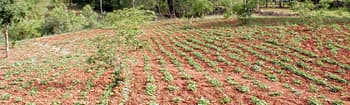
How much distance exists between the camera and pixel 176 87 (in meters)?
15.3

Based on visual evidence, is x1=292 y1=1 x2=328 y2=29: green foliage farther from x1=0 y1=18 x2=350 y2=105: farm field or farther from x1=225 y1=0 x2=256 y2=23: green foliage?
x1=225 y1=0 x2=256 y2=23: green foliage

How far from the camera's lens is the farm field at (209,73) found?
46.2 feet

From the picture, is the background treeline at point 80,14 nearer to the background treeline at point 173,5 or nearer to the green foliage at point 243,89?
the background treeline at point 173,5

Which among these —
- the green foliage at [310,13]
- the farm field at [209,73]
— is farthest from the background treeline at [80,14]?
the farm field at [209,73]

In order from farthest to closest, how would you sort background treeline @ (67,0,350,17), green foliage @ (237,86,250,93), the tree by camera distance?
background treeline @ (67,0,350,17), the tree, green foliage @ (237,86,250,93)

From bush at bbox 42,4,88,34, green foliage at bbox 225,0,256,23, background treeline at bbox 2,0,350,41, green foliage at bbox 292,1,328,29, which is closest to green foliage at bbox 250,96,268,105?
green foliage at bbox 292,1,328,29

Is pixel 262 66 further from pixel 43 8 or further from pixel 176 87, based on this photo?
pixel 43 8

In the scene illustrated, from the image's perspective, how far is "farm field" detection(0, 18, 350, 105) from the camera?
14094 millimetres

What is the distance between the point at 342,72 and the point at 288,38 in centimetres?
808

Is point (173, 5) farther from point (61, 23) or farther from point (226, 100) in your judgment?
point (226, 100)

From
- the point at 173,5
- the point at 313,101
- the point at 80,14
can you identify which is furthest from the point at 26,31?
the point at 313,101

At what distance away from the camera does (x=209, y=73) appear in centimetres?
1761

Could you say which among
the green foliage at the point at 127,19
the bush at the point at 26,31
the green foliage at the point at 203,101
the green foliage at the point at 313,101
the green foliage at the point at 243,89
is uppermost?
the green foliage at the point at 127,19

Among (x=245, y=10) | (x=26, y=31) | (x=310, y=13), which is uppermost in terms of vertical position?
(x=245, y=10)
